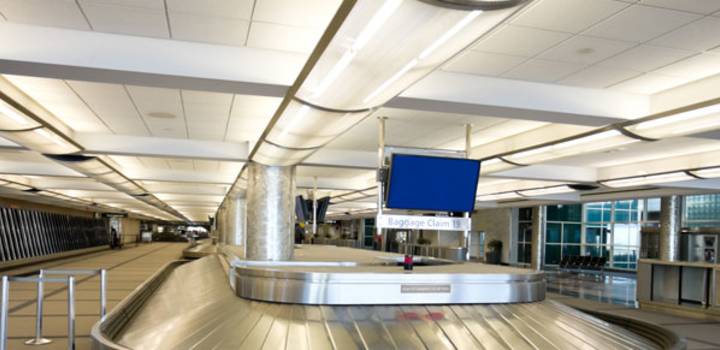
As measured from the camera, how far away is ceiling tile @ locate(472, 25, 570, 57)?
6.13 meters

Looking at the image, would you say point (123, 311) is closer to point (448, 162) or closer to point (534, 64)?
point (448, 162)

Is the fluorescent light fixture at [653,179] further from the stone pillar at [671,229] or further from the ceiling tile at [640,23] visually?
the ceiling tile at [640,23]

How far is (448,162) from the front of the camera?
30.4ft

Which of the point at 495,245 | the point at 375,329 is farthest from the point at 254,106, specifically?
the point at 495,245

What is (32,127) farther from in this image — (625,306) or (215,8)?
(625,306)

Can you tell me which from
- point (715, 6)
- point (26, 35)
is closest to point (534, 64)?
point (715, 6)

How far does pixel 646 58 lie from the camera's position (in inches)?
276

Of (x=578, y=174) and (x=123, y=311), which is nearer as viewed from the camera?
(x=123, y=311)

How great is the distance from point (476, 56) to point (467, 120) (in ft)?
13.7

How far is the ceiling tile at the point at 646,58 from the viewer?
6676 millimetres

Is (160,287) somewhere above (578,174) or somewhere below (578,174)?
below

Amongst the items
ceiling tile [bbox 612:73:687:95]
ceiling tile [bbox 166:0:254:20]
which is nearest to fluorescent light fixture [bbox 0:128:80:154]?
ceiling tile [bbox 166:0:254:20]

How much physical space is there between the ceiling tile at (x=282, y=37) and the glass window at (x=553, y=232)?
34896 mm

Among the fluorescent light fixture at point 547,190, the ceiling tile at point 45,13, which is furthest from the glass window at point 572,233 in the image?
the ceiling tile at point 45,13
